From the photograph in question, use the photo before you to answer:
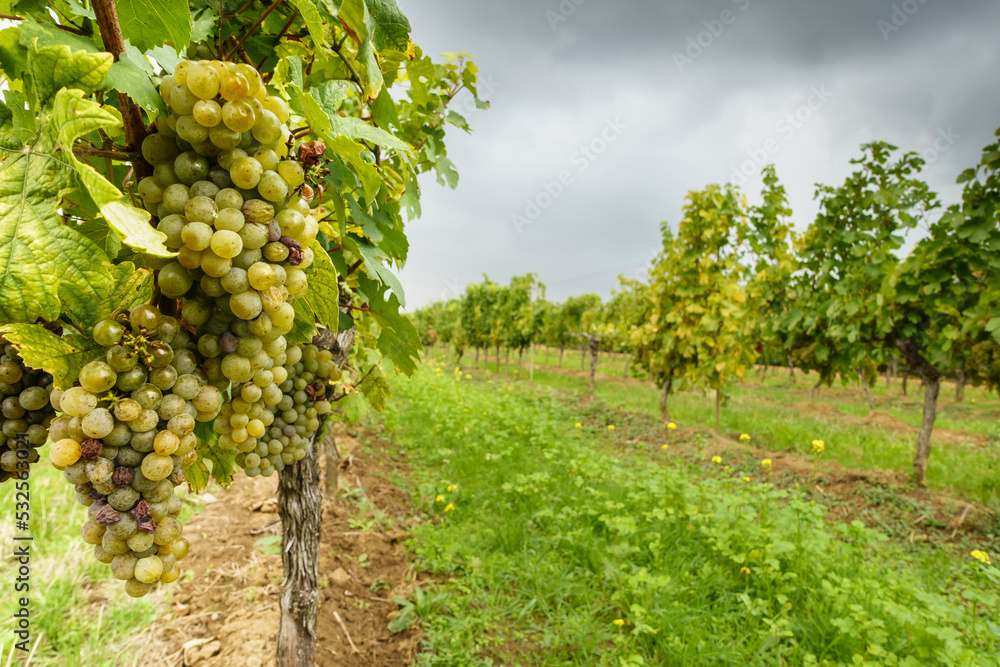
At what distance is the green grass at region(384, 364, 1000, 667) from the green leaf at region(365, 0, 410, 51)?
3.13 meters

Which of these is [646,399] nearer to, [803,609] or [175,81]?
[803,609]

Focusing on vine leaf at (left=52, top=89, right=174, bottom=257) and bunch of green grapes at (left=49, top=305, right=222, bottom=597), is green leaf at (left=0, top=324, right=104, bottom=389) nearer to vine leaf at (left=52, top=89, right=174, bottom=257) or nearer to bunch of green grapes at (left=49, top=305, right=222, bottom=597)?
bunch of green grapes at (left=49, top=305, right=222, bottom=597)

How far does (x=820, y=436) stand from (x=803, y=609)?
6.57m

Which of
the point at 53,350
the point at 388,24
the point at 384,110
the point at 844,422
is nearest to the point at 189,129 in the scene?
the point at 53,350

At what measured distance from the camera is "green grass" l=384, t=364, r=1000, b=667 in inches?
107

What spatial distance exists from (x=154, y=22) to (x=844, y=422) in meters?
13.7

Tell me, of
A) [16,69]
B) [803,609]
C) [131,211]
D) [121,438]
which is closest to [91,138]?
[16,69]

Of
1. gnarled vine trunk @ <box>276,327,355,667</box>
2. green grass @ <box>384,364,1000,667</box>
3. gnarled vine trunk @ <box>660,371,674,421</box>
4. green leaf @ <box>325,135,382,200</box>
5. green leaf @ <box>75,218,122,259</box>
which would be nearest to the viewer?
green leaf @ <box>75,218,122,259</box>

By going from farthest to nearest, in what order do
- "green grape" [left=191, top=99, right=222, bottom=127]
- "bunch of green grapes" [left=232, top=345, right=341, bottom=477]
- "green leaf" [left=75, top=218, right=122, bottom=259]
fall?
"bunch of green grapes" [left=232, top=345, right=341, bottom=477] < "green leaf" [left=75, top=218, right=122, bottom=259] < "green grape" [left=191, top=99, right=222, bottom=127]

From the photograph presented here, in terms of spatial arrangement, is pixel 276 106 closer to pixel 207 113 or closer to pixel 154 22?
pixel 207 113

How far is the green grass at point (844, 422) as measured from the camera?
6.87 m

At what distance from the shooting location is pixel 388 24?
979mm

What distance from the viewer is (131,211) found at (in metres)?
0.56

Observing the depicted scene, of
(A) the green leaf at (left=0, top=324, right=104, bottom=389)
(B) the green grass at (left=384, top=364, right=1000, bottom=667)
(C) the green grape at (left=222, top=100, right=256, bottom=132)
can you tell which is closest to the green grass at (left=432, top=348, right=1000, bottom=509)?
Answer: (B) the green grass at (left=384, top=364, right=1000, bottom=667)
